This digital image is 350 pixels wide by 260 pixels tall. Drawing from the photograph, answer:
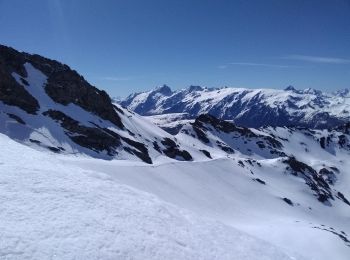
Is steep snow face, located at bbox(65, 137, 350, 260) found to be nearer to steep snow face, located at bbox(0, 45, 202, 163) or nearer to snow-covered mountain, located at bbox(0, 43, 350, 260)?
snow-covered mountain, located at bbox(0, 43, 350, 260)

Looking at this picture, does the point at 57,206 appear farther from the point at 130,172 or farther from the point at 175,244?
the point at 130,172

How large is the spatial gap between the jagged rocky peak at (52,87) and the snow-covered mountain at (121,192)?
1.05ft

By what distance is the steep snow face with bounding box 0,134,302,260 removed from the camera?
12195mm

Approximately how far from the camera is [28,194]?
15.4m

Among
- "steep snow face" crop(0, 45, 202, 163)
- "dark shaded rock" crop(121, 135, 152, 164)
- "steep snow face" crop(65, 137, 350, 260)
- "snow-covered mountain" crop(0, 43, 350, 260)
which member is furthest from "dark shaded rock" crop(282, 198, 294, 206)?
"dark shaded rock" crop(121, 135, 152, 164)

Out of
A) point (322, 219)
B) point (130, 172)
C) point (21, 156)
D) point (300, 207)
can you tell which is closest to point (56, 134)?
point (130, 172)

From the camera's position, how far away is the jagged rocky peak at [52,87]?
6525 centimetres

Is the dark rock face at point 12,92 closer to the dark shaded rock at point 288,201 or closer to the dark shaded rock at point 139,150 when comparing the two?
the dark shaded rock at point 139,150

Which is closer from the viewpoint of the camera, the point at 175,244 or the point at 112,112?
the point at 175,244

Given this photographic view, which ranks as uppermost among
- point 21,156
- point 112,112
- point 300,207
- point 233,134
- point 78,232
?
point 233,134

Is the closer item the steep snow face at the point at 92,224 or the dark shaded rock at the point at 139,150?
the steep snow face at the point at 92,224

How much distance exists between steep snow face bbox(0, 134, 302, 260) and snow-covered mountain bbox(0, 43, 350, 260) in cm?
6

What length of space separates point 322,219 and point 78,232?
253ft

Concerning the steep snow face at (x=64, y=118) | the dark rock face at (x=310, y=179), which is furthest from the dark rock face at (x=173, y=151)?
the dark rock face at (x=310, y=179)
